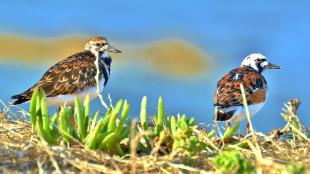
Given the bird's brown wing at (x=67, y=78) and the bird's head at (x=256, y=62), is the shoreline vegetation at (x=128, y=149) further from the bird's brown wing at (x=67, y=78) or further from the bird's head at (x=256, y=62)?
the bird's head at (x=256, y=62)

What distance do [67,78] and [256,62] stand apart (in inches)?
137

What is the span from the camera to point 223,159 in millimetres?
4266

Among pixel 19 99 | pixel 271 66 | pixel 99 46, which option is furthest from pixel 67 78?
pixel 271 66

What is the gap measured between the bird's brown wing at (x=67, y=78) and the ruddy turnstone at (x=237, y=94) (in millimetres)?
2236

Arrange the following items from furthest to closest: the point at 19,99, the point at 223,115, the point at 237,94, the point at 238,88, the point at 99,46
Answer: the point at 99,46 < the point at 19,99 < the point at 238,88 < the point at 237,94 < the point at 223,115

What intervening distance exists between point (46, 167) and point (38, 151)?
0.97ft

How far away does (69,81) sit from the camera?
10352 mm


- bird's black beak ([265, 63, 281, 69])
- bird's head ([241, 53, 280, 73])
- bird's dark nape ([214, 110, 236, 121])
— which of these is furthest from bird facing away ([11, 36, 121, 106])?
bird's black beak ([265, 63, 281, 69])

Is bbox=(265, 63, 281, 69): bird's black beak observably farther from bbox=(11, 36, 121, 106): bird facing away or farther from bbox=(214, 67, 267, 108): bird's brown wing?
bbox=(11, 36, 121, 106): bird facing away

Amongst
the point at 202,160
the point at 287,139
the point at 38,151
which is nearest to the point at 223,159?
the point at 202,160

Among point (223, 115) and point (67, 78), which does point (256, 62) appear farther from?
point (67, 78)

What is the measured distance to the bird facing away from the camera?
10.2 m

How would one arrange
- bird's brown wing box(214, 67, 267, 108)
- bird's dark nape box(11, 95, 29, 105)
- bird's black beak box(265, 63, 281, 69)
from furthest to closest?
bird's black beak box(265, 63, 281, 69), bird's dark nape box(11, 95, 29, 105), bird's brown wing box(214, 67, 267, 108)

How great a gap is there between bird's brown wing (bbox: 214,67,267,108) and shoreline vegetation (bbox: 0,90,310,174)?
2837mm
